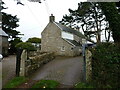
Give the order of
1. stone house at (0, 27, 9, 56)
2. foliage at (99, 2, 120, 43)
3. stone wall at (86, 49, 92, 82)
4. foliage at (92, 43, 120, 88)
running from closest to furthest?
foliage at (92, 43, 120, 88) → stone wall at (86, 49, 92, 82) → foliage at (99, 2, 120, 43) → stone house at (0, 27, 9, 56)

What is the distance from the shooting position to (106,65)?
49.1 ft

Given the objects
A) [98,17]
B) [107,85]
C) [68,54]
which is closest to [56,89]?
[107,85]

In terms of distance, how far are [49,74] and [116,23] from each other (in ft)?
28.6

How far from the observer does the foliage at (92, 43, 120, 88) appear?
14109 mm

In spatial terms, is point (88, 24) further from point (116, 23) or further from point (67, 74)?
point (67, 74)

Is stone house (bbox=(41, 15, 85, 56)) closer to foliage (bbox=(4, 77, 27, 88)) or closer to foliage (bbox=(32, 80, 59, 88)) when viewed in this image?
foliage (bbox=(4, 77, 27, 88))

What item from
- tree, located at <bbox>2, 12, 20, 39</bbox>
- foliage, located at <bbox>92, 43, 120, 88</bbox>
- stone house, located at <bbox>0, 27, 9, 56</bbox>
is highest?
tree, located at <bbox>2, 12, 20, 39</bbox>

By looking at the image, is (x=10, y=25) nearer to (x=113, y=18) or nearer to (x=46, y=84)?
(x=113, y=18)

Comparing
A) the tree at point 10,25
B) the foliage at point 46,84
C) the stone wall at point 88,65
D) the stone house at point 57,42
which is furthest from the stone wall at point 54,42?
the foliage at point 46,84

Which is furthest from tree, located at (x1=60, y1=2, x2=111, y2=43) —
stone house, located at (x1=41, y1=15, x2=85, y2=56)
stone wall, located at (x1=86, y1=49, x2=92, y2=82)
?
stone wall, located at (x1=86, y1=49, x2=92, y2=82)

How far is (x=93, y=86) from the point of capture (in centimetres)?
1332

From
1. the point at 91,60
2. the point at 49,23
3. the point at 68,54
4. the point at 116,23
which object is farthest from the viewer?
the point at 49,23

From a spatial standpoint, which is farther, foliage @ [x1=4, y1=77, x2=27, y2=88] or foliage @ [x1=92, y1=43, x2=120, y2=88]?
foliage @ [x1=92, y1=43, x2=120, y2=88]

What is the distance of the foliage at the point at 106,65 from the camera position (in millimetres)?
14109
